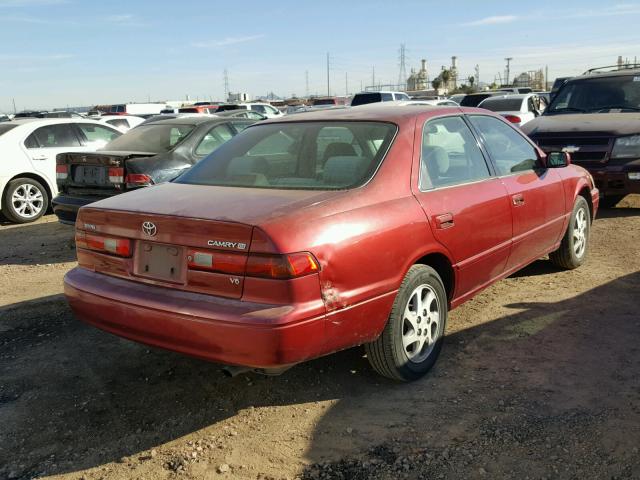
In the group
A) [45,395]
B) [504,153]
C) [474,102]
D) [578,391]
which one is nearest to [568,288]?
[504,153]

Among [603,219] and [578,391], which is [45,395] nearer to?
[578,391]

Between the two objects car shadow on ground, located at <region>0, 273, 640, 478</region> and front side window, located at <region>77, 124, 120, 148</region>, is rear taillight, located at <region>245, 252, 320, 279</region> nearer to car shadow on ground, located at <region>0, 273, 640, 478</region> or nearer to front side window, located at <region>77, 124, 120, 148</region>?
car shadow on ground, located at <region>0, 273, 640, 478</region>

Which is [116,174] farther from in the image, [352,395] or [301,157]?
[352,395]

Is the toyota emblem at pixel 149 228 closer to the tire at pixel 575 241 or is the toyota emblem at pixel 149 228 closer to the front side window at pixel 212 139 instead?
the tire at pixel 575 241

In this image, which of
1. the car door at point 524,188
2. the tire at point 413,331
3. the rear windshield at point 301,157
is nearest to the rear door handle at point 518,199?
the car door at point 524,188

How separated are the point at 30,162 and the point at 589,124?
812cm

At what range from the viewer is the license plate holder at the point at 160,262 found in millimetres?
3068

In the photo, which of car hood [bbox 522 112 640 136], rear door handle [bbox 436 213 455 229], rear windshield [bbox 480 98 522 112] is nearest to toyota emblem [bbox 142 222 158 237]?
rear door handle [bbox 436 213 455 229]

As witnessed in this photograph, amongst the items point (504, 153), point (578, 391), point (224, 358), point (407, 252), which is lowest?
point (578, 391)

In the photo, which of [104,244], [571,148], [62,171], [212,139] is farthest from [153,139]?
[571,148]

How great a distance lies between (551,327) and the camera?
4.39 m

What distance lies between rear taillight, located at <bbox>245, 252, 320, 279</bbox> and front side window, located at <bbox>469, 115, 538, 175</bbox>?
7.10 ft

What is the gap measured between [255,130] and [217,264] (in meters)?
1.73

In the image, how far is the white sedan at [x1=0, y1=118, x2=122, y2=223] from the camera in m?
9.14
